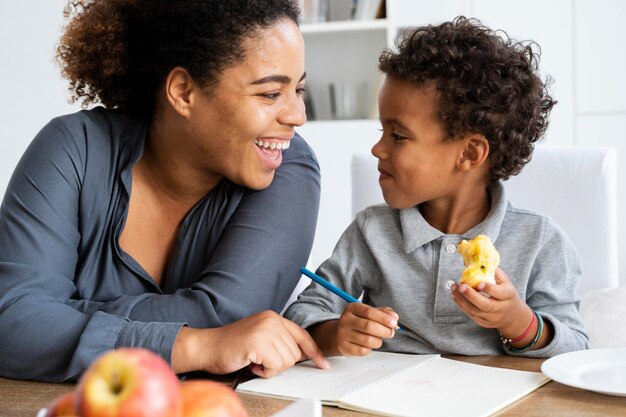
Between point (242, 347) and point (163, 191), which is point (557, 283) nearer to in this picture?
point (242, 347)

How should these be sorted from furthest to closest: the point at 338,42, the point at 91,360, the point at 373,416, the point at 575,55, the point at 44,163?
the point at 338,42, the point at 575,55, the point at 44,163, the point at 91,360, the point at 373,416

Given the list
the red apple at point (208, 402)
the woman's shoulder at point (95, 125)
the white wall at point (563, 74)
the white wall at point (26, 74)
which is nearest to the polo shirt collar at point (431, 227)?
the woman's shoulder at point (95, 125)

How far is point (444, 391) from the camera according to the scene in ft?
3.39

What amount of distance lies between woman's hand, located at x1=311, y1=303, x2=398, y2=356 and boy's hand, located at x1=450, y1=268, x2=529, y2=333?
100 mm

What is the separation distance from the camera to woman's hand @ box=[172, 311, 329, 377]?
1.13 m

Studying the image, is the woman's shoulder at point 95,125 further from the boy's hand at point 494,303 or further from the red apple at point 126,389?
the red apple at point 126,389

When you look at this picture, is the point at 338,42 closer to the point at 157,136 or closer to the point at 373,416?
the point at 157,136

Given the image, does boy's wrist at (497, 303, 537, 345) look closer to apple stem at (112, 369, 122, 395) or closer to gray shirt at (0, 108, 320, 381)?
gray shirt at (0, 108, 320, 381)

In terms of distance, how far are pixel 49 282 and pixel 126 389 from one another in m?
0.89

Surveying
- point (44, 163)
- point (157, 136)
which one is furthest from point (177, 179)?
point (44, 163)

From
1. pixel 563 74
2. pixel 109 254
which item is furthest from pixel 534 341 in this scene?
pixel 563 74

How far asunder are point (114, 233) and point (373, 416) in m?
0.70

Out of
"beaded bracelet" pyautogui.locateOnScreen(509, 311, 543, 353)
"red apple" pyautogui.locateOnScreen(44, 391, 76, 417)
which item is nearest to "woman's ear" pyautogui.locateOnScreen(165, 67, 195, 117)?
"beaded bracelet" pyautogui.locateOnScreen(509, 311, 543, 353)

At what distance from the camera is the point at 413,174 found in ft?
4.66
